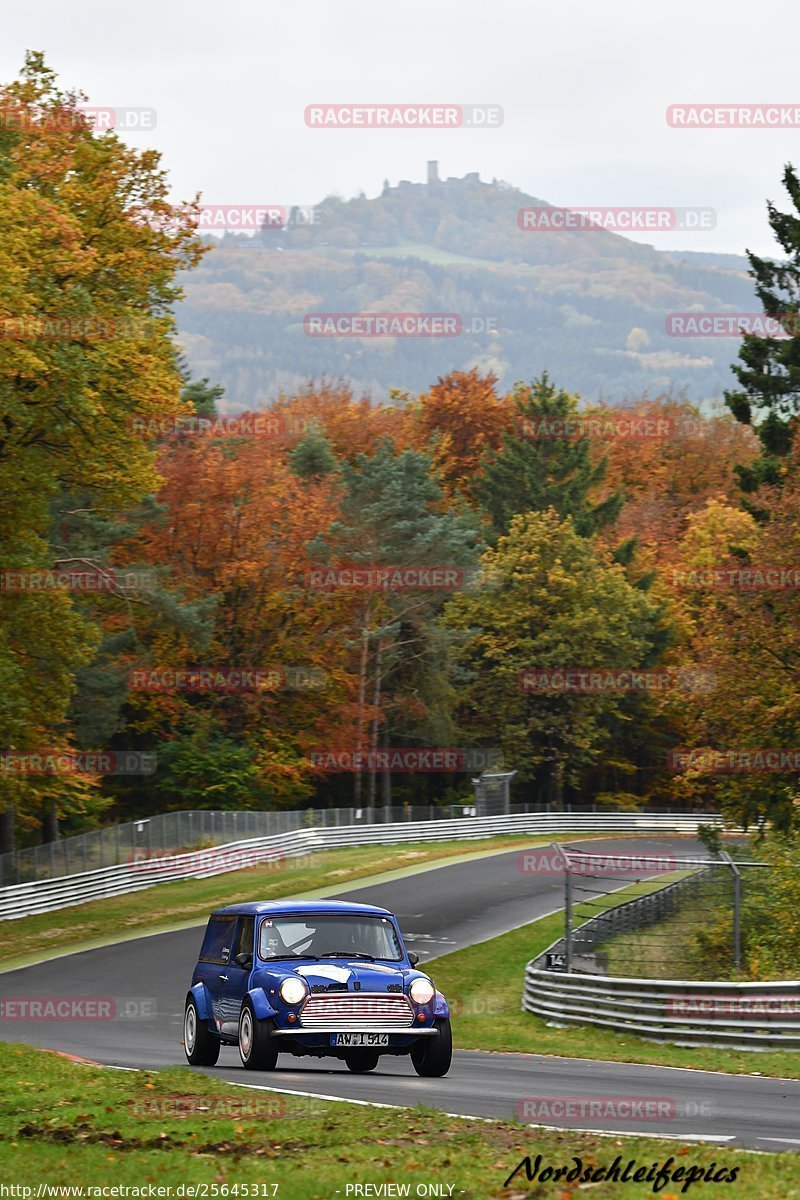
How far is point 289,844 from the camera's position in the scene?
57000 mm

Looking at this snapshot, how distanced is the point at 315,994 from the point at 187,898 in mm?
31504

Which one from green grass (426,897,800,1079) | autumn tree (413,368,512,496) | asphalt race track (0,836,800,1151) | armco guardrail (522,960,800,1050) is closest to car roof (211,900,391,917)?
asphalt race track (0,836,800,1151)

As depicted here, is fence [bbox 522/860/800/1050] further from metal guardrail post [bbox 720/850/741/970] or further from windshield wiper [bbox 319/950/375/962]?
windshield wiper [bbox 319/950/375/962]

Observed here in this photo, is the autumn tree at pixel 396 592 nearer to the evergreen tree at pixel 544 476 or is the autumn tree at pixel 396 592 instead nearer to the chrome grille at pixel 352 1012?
the evergreen tree at pixel 544 476

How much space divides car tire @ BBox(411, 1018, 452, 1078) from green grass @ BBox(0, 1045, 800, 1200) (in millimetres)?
2477

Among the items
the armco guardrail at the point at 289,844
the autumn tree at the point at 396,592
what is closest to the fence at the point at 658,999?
the armco guardrail at the point at 289,844

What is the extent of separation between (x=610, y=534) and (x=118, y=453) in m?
58.3

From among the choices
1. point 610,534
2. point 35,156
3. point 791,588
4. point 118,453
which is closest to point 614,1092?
point 791,588

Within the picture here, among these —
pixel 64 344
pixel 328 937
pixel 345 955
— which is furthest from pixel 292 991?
pixel 64 344

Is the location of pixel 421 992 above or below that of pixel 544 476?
below

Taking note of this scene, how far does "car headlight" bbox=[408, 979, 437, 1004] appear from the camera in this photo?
15.8m

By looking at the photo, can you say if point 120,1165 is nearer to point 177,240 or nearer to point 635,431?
point 177,240

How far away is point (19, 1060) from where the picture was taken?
57.4 ft

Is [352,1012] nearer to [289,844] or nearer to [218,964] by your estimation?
[218,964]
